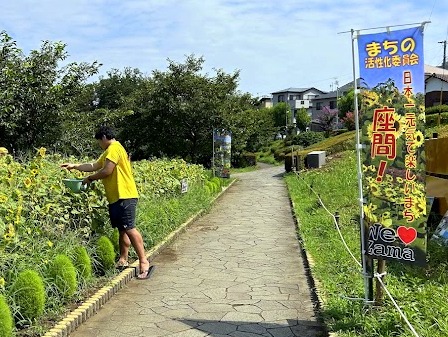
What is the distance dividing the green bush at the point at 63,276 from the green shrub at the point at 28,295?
467 mm

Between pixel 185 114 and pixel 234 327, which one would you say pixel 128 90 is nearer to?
pixel 185 114

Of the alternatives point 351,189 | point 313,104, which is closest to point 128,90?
point 351,189

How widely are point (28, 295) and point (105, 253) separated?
1.78 meters

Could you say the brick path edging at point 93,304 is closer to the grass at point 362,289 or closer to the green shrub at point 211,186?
the grass at point 362,289

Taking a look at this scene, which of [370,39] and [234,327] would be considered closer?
[370,39]

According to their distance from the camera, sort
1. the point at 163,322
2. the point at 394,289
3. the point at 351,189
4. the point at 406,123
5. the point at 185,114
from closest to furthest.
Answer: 1. the point at 406,123
2. the point at 163,322
3. the point at 394,289
4. the point at 351,189
5. the point at 185,114

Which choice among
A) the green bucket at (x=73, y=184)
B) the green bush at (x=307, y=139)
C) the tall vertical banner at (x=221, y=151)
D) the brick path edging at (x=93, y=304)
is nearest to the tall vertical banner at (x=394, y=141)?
the brick path edging at (x=93, y=304)

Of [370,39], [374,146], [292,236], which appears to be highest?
[370,39]

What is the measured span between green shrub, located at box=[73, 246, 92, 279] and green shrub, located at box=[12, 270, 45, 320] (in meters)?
1.02

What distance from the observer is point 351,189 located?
45.0 ft

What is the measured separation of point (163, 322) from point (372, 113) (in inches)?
110

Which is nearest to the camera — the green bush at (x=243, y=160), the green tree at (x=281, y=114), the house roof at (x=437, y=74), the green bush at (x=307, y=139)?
the house roof at (x=437, y=74)

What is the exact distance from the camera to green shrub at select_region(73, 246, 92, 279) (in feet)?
17.7

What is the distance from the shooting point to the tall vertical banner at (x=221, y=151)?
20.4 metres
